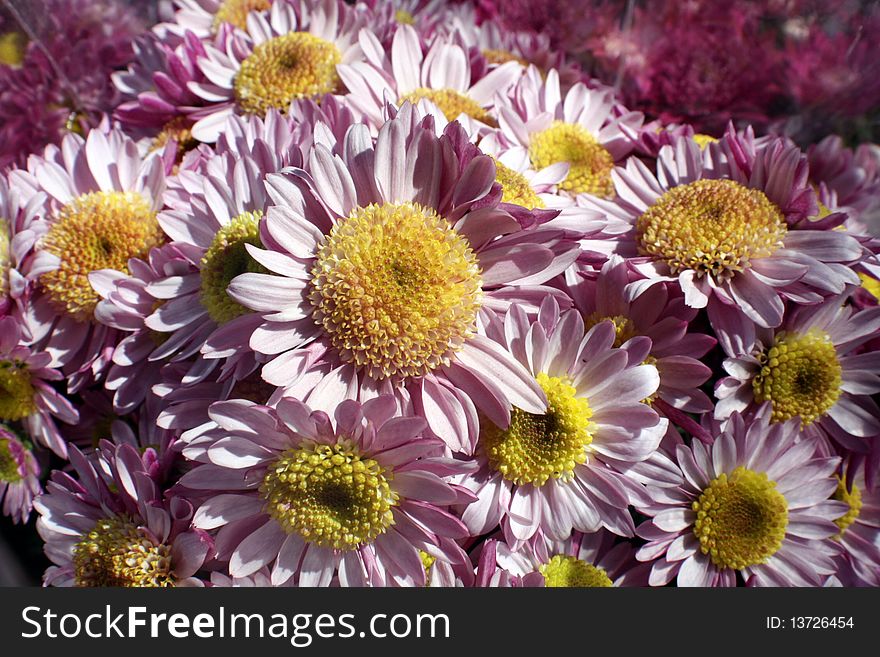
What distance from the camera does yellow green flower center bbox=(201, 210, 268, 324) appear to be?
82 cm

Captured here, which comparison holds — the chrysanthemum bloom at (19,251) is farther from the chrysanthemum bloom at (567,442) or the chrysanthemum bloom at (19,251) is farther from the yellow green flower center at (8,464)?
the chrysanthemum bloom at (567,442)

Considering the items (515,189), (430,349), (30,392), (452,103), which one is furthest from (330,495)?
(452,103)

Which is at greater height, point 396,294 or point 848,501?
point 396,294

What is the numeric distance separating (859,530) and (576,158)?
0.64 metres

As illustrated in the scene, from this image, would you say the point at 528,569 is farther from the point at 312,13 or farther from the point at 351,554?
the point at 312,13

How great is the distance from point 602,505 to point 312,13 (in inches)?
36.7

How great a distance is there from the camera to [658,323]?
81 cm

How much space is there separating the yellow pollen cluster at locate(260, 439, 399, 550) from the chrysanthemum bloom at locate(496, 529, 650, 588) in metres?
0.18

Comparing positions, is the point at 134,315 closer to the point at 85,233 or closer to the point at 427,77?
the point at 85,233

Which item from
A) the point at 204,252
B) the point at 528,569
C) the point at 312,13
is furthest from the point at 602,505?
the point at 312,13

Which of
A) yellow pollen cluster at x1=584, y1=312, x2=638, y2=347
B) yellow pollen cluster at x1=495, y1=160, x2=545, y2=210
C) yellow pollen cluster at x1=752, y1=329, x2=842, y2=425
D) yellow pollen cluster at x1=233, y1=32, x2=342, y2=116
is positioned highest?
yellow pollen cluster at x1=233, y1=32, x2=342, y2=116

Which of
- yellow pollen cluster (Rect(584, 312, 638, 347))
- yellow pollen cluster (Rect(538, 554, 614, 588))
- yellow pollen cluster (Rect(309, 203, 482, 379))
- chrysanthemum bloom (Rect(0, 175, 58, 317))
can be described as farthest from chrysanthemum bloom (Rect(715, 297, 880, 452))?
chrysanthemum bloom (Rect(0, 175, 58, 317))

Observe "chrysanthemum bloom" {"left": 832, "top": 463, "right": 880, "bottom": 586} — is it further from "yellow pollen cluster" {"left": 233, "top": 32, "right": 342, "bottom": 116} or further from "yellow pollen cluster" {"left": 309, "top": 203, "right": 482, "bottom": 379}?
"yellow pollen cluster" {"left": 233, "top": 32, "right": 342, "bottom": 116}
